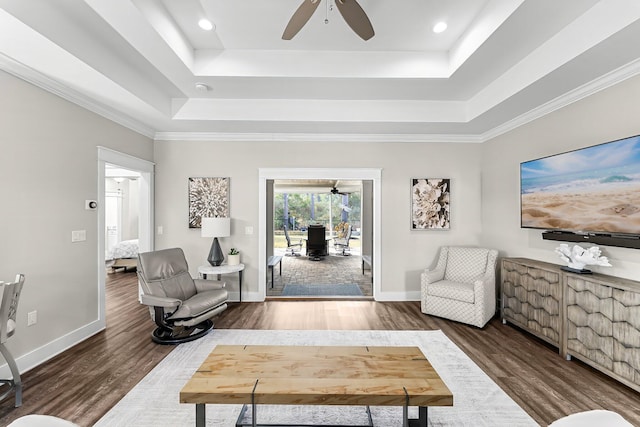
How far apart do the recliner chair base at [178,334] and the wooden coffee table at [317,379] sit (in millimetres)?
1392

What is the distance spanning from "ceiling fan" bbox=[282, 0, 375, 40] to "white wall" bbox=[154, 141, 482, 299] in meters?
2.48

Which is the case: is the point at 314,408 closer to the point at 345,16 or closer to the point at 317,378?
the point at 317,378

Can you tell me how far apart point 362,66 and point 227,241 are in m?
3.21

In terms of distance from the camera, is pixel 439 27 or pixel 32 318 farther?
pixel 439 27

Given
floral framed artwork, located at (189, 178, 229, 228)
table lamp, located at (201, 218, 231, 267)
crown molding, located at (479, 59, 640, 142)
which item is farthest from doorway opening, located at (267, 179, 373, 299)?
crown molding, located at (479, 59, 640, 142)

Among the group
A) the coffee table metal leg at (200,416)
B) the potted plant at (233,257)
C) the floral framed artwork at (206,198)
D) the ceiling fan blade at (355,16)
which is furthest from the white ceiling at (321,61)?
the coffee table metal leg at (200,416)

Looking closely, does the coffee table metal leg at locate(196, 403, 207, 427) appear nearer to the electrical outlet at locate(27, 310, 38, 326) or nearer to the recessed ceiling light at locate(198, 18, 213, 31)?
the electrical outlet at locate(27, 310, 38, 326)

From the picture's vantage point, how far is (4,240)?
2.44 m

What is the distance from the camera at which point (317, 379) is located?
1.74 meters

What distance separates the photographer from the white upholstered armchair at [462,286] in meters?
3.59

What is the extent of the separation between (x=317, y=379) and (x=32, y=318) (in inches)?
110

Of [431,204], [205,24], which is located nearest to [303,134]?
[205,24]

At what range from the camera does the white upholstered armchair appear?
3.59 meters

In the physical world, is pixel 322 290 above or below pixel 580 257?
below
